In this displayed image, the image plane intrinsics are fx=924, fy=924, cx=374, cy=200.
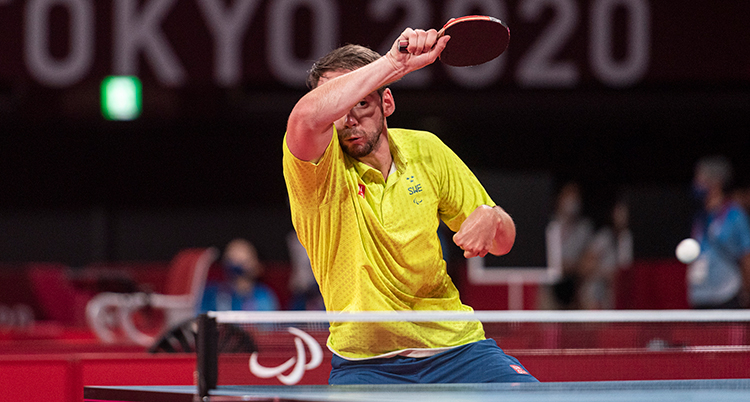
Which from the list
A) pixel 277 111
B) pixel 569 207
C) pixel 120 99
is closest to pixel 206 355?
pixel 120 99

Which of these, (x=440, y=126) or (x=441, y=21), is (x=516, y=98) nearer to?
(x=440, y=126)

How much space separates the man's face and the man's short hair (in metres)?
0.03

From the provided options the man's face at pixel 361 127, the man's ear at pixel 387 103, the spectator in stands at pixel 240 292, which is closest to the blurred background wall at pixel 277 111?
the spectator in stands at pixel 240 292

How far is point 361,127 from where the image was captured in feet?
8.21

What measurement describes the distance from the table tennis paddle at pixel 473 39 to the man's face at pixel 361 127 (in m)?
0.24

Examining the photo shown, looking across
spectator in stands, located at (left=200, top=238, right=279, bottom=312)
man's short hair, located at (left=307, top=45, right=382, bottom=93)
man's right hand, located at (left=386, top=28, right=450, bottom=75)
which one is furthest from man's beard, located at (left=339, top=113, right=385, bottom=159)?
spectator in stands, located at (left=200, top=238, right=279, bottom=312)

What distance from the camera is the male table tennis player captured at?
2346 mm

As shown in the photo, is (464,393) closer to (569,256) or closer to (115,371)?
(115,371)

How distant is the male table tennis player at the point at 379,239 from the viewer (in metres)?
2.35

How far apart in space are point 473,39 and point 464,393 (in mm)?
949

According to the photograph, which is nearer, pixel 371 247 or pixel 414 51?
pixel 414 51

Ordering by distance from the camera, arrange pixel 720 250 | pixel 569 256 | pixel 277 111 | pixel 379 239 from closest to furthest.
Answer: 1. pixel 379 239
2. pixel 720 250
3. pixel 569 256
4. pixel 277 111

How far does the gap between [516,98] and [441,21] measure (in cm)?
504

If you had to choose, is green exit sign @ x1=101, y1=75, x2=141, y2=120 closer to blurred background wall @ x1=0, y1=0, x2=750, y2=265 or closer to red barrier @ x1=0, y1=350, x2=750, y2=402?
blurred background wall @ x1=0, y1=0, x2=750, y2=265
